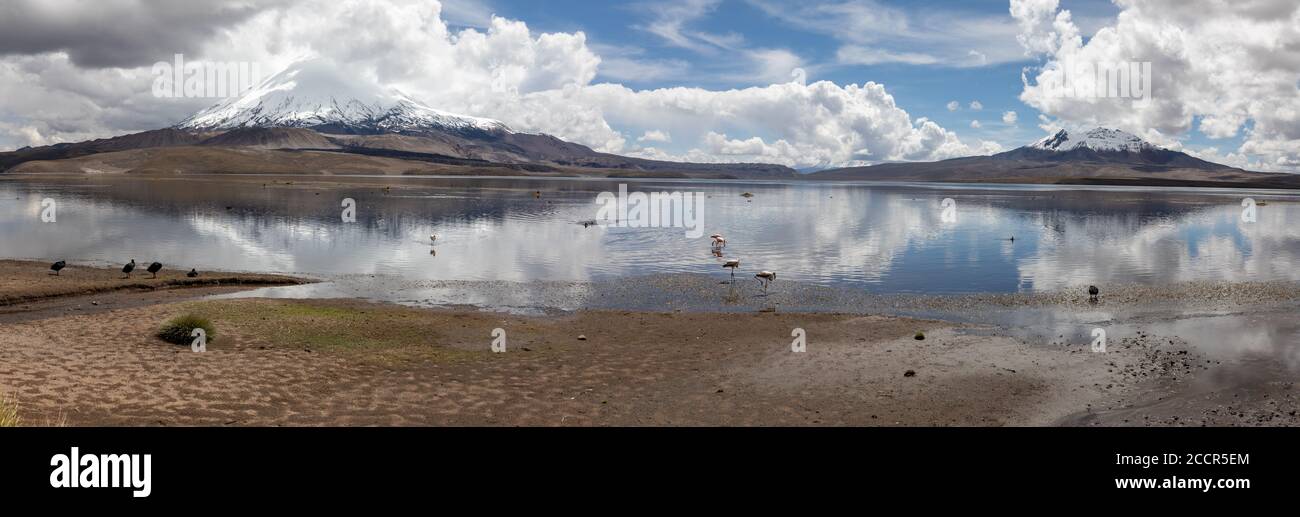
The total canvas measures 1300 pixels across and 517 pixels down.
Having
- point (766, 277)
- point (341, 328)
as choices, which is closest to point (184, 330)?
point (341, 328)

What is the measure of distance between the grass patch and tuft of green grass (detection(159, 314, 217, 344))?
120 cm

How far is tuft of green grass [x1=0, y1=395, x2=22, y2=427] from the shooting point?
384 inches

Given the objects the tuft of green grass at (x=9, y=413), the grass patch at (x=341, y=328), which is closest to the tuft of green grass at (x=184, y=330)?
the grass patch at (x=341, y=328)

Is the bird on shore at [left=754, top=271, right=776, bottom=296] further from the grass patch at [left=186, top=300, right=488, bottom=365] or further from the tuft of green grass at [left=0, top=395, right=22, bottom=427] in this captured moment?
the tuft of green grass at [left=0, top=395, right=22, bottom=427]

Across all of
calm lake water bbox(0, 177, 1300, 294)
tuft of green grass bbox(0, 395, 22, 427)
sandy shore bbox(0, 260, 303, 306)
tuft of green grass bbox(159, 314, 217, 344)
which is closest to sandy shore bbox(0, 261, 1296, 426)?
tuft of green grass bbox(0, 395, 22, 427)

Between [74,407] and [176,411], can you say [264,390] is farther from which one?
[74,407]

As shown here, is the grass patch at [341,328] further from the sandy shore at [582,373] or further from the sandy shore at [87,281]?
the sandy shore at [87,281]

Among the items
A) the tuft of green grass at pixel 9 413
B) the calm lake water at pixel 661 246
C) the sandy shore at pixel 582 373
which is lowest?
the sandy shore at pixel 582 373

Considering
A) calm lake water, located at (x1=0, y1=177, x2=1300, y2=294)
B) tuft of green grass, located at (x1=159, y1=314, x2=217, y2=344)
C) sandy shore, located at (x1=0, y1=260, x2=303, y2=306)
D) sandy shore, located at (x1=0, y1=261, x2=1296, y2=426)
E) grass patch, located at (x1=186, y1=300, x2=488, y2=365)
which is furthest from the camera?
calm lake water, located at (x1=0, y1=177, x2=1300, y2=294)

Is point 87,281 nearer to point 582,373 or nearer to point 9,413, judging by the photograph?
point 9,413

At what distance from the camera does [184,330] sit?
20016 millimetres

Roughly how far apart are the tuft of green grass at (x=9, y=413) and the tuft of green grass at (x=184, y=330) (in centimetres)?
664

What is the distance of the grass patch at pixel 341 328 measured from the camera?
1997 centimetres
